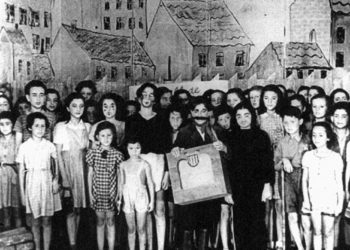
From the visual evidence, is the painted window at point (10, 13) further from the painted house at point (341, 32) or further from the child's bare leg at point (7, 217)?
the painted house at point (341, 32)

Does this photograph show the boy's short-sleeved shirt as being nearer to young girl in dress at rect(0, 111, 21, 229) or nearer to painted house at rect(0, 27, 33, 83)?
young girl in dress at rect(0, 111, 21, 229)

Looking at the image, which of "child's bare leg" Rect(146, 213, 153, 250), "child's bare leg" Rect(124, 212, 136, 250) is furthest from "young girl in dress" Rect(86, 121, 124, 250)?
"child's bare leg" Rect(146, 213, 153, 250)

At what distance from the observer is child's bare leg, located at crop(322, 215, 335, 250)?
13.4 ft

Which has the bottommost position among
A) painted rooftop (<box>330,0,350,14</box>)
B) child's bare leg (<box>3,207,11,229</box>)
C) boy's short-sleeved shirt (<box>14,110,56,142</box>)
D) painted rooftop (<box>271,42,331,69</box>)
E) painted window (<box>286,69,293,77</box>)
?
child's bare leg (<box>3,207,11,229</box>)

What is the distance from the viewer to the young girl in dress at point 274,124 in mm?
4250

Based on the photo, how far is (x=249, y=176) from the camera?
13.8ft

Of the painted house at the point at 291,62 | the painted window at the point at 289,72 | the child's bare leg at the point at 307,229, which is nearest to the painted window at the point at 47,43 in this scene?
the painted house at the point at 291,62

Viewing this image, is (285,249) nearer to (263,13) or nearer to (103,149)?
(103,149)

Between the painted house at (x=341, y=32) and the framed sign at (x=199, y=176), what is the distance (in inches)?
45.4

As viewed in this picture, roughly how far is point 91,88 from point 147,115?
46 cm

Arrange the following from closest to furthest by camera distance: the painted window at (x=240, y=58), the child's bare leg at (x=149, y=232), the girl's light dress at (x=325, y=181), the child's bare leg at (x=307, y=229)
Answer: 1. the girl's light dress at (x=325, y=181)
2. the child's bare leg at (x=307, y=229)
3. the child's bare leg at (x=149, y=232)
4. the painted window at (x=240, y=58)

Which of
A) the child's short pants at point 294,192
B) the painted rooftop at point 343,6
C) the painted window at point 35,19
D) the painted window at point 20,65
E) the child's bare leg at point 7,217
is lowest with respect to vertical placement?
the child's bare leg at point 7,217

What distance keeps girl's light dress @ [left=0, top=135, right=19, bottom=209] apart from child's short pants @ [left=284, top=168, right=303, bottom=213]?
184 cm

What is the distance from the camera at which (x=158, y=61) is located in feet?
15.5
